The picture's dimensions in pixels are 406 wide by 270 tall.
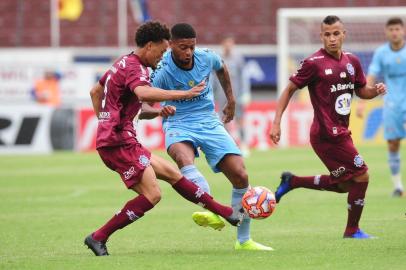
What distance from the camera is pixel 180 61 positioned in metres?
10.2

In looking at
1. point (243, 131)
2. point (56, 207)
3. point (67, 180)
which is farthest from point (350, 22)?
point (56, 207)

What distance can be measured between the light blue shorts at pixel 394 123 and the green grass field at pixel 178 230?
0.96 m

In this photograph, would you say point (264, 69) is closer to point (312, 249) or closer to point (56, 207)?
point (56, 207)

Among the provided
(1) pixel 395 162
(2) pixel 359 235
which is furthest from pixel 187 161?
(1) pixel 395 162

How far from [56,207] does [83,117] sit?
1205 cm

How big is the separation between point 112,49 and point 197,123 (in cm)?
2508

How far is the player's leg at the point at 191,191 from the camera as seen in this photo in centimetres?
933

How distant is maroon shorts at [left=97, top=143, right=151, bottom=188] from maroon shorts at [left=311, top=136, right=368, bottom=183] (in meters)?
2.12

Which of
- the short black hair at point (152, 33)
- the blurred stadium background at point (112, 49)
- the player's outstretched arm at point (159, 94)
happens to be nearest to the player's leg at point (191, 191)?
the player's outstretched arm at point (159, 94)

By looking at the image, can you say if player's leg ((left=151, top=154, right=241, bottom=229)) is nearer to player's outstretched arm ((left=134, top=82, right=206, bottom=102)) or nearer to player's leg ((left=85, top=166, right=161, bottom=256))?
player's leg ((left=85, top=166, right=161, bottom=256))

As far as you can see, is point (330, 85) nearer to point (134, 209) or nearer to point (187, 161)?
point (187, 161)

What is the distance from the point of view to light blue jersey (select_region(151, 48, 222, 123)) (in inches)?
404

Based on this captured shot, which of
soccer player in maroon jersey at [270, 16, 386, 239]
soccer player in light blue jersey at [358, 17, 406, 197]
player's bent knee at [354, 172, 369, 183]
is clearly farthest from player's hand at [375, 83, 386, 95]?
soccer player in light blue jersey at [358, 17, 406, 197]

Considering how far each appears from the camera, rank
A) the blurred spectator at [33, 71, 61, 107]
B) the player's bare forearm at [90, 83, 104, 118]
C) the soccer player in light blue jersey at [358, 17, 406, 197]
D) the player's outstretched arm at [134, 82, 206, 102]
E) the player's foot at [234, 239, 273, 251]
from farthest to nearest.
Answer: the blurred spectator at [33, 71, 61, 107]
the soccer player in light blue jersey at [358, 17, 406, 197]
the player's foot at [234, 239, 273, 251]
the player's bare forearm at [90, 83, 104, 118]
the player's outstretched arm at [134, 82, 206, 102]
